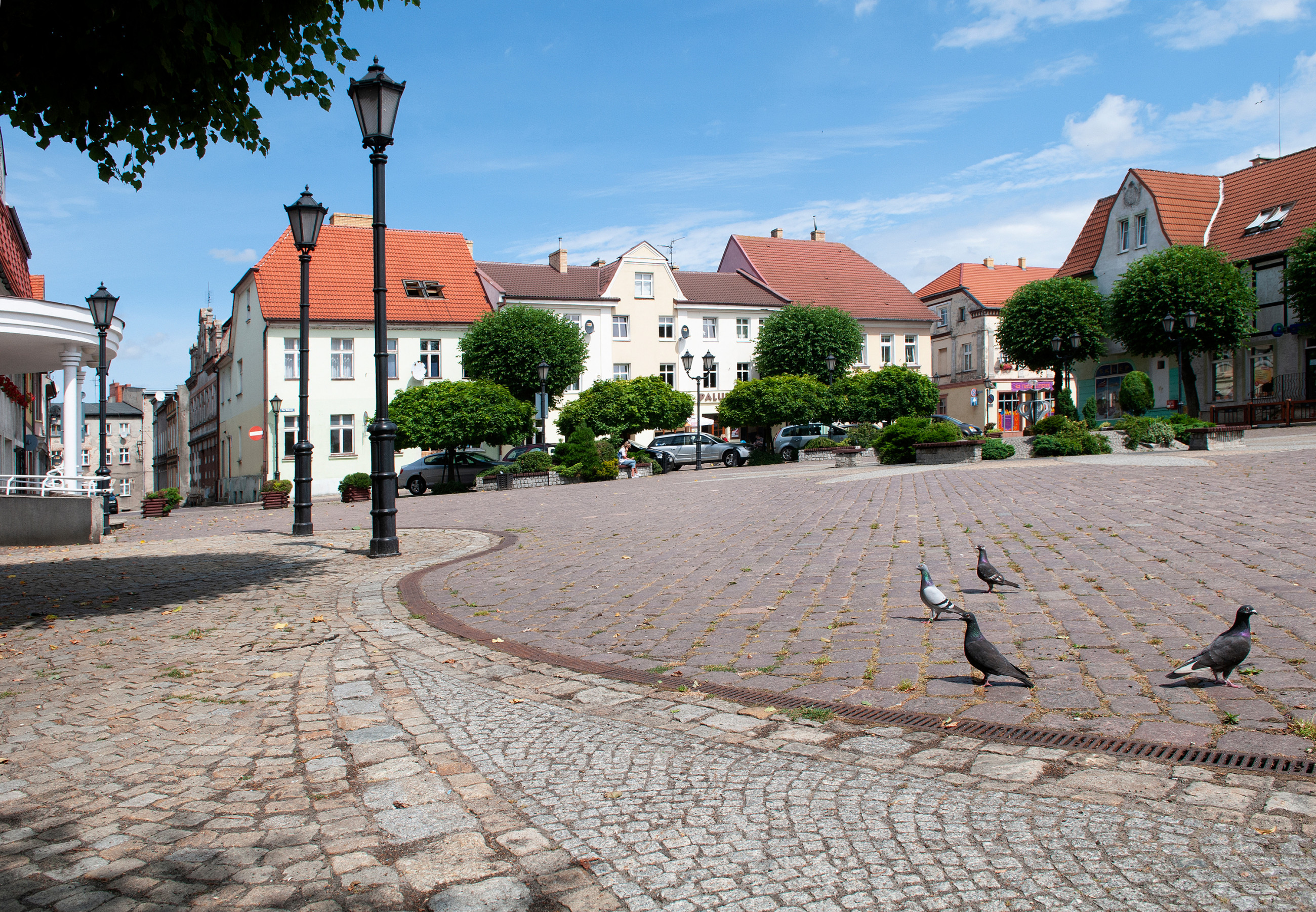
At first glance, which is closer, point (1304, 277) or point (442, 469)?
point (442, 469)

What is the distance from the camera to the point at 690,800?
3416 mm

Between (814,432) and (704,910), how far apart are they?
120 ft

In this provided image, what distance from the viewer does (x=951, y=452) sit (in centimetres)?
2395

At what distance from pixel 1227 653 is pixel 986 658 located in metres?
1.11

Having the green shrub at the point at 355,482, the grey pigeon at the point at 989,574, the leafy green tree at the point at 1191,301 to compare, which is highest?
the leafy green tree at the point at 1191,301

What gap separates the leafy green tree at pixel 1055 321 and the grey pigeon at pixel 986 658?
42.7 metres

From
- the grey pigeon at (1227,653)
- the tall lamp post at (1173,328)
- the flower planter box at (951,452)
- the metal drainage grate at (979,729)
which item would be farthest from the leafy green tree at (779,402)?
the grey pigeon at (1227,653)

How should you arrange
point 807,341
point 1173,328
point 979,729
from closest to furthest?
point 979,729 → point 1173,328 → point 807,341

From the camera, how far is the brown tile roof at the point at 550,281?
4794cm

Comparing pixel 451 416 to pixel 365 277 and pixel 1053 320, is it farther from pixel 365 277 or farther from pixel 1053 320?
pixel 1053 320

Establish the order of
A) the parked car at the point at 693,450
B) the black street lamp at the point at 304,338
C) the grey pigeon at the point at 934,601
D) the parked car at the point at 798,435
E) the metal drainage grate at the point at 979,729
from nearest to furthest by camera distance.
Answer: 1. the metal drainage grate at the point at 979,729
2. the grey pigeon at the point at 934,601
3. the black street lamp at the point at 304,338
4. the parked car at the point at 693,450
5. the parked car at the point at 798,435

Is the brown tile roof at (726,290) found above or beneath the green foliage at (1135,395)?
above

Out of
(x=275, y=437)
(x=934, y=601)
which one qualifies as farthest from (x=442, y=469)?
(x=934, y=601)

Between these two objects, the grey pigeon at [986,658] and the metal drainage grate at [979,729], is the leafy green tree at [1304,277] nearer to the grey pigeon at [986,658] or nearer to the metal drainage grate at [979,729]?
the grey pigeon at [986,658]
